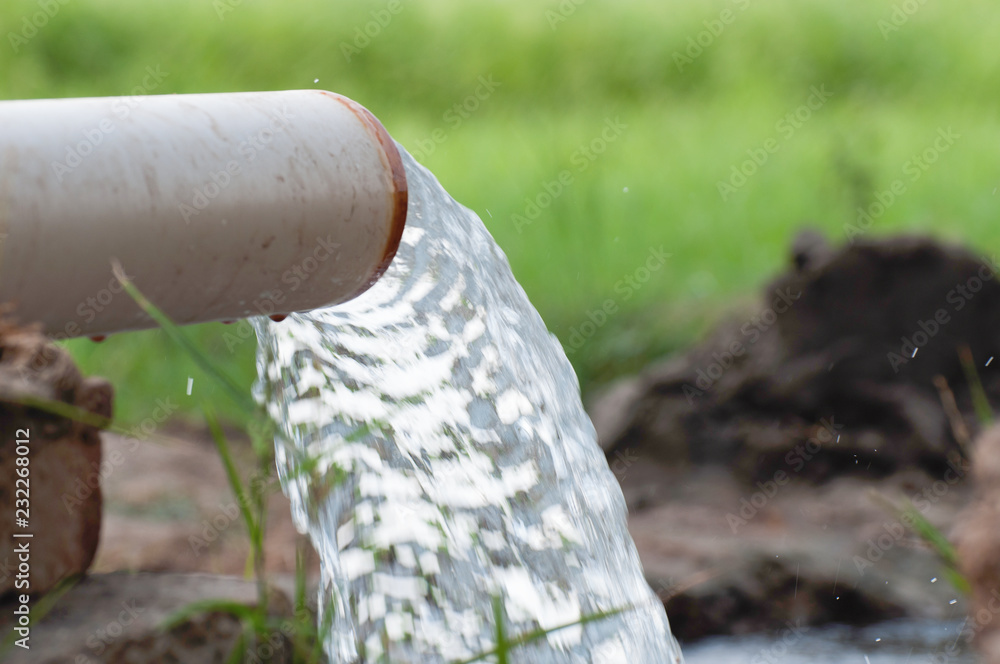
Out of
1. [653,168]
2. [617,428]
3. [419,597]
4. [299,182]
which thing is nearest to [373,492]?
[419,597]

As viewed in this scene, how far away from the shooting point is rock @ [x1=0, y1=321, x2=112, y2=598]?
153 centimetres

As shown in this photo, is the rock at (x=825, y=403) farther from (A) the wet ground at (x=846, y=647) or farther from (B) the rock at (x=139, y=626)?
(B) the rock at (x=139, y=626)

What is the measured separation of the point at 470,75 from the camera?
33.4 feet

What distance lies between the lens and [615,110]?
9211 millimetres

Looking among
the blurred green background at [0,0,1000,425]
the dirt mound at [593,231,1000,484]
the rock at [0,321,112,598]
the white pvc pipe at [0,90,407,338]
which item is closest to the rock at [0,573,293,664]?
the rock at [0,321,112,598]

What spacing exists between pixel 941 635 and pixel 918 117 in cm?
662

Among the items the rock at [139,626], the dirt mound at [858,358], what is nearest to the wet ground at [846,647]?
the dirt mound at [858,358]

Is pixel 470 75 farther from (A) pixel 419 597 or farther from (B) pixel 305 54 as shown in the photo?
(A) pixel 419 597

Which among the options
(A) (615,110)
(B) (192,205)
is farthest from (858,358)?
(A) (615,110)

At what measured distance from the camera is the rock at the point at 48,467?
60.1 inches

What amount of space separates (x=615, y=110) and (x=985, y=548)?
7537 mm

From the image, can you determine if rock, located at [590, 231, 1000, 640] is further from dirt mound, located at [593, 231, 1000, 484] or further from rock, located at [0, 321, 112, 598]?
rock, located at [0, 321, 112, 598]

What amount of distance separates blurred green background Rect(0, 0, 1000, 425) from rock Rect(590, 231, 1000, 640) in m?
1.00

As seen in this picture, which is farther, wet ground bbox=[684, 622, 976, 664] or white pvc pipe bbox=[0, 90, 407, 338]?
wet ground bbox=[684, 622, 976, 664]
